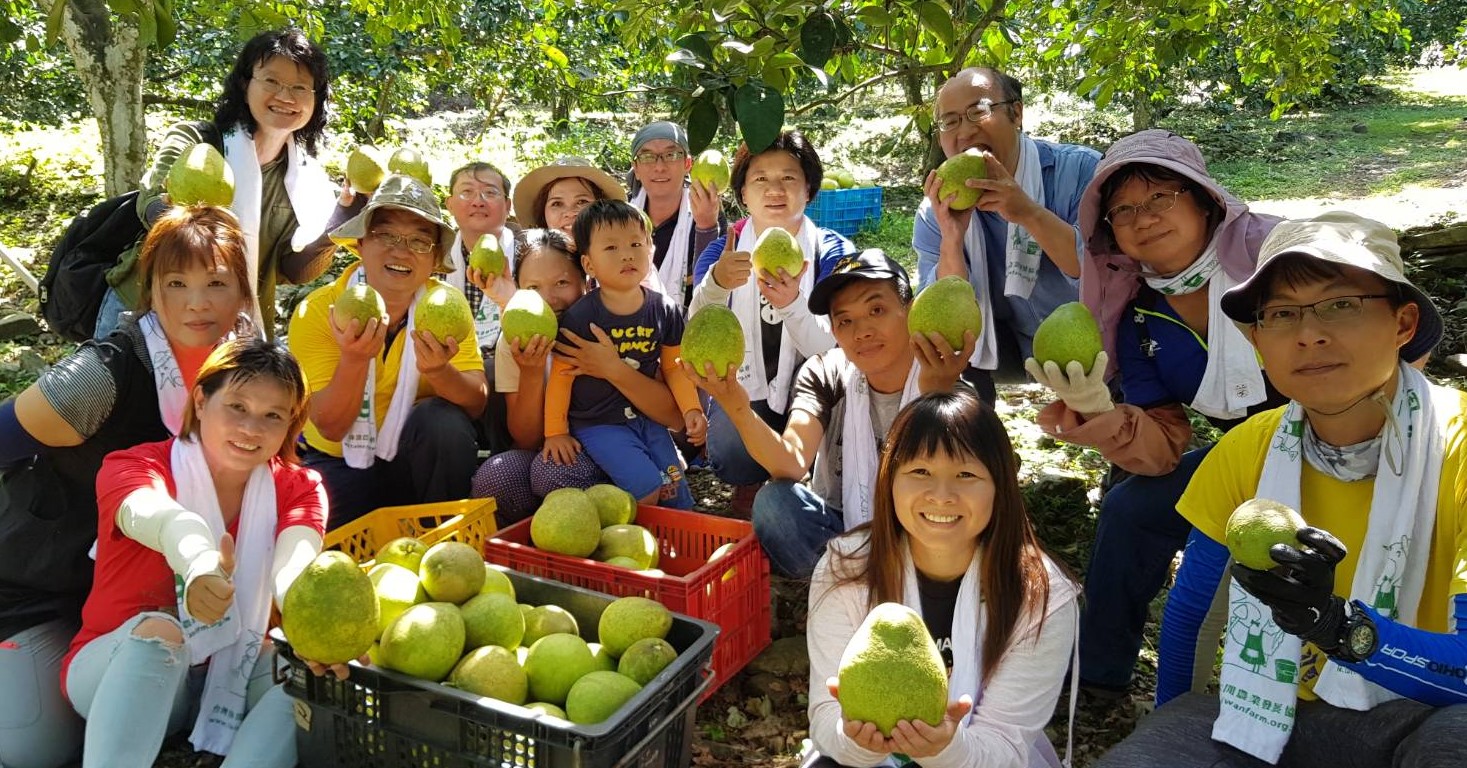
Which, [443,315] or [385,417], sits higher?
[443,315]

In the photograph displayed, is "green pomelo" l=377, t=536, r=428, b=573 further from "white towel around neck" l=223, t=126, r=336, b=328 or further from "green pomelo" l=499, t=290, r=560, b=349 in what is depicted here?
"white towel around neck" l=223, t=126, r=336, b=328

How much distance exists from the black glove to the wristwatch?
1 cm

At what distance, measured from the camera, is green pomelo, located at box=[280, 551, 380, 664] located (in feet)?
7.85

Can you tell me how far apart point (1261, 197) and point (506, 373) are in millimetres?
11247

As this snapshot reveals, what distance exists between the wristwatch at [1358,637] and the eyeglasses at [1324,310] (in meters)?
0.64

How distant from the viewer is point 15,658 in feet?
9.41

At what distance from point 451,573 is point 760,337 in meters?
1.94

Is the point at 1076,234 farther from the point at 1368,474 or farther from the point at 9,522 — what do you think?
the point at 9,522

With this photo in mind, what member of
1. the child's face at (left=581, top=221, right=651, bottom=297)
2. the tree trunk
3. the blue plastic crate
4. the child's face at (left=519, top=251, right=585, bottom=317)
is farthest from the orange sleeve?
the blue plastic crate

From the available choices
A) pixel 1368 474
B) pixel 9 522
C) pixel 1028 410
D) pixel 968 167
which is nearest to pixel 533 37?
pixel 1028 410

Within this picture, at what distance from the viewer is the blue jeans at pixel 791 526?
10.7 ft

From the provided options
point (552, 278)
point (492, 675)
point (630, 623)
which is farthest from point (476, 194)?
point (492, 675)

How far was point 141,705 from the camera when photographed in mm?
2611

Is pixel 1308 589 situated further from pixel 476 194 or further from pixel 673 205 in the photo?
pixel 476 194
